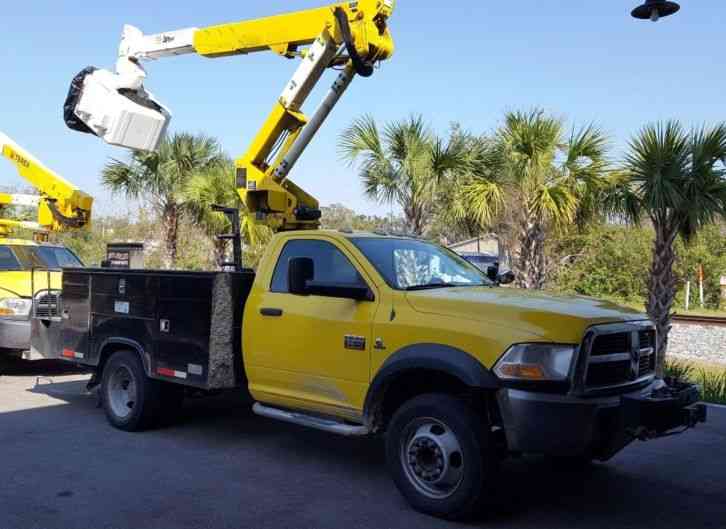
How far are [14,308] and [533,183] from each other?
8481 millimetres

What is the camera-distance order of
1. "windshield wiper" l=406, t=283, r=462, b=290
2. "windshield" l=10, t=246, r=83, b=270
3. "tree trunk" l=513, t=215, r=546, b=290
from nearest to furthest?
1. "windshield wiper" l=406, t=283, r=462, b=290
2. "windshield" l=10, t=246, r=83, b=270
3. "tree trunk" l=513, t=215, r=546, b=290

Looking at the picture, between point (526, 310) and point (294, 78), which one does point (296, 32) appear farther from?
point (526, 310)

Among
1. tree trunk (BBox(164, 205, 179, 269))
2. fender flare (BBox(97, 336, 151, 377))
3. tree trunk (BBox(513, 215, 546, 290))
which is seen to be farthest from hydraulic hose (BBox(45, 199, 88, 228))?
tree trunk (BBox(513, 215, 546, 290))

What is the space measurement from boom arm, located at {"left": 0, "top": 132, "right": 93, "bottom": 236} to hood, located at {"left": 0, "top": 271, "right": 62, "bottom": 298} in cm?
241

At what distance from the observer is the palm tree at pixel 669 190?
10195 mm

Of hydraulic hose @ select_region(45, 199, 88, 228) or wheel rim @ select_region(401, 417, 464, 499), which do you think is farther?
hydraulic hose @ select_region(45, 199, 88, 228)

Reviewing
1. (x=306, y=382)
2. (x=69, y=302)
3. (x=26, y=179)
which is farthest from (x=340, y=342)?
(x=26, y=179)

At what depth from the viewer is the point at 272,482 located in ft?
18.8

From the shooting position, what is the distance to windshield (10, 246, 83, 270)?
11782mm

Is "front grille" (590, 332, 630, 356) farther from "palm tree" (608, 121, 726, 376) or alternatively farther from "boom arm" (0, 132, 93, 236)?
"boom arm" (0, 132, 93, 236)

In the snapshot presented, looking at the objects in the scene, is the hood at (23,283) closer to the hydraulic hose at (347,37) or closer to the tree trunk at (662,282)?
the hydraulic hose at (347,37)

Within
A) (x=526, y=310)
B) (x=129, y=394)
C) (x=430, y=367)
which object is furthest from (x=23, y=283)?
(x=526, y=310)

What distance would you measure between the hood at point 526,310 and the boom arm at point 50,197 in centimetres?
994

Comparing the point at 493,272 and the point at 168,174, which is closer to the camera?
the point at 493,272
